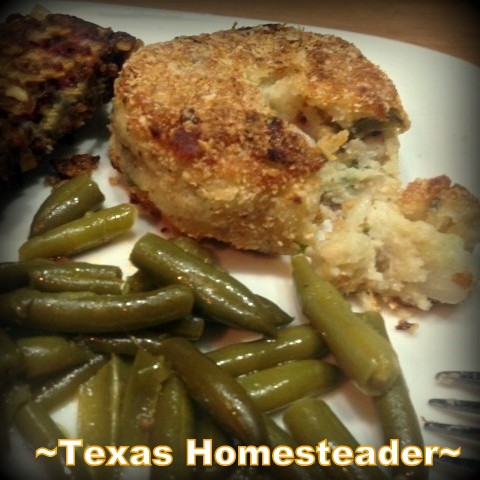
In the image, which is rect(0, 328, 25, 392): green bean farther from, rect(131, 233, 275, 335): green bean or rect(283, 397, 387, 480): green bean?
rect(283, 397, 387, 480): green bean

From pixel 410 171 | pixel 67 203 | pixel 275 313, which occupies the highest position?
pixel 410 171

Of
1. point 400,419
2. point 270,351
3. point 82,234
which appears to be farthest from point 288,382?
point 82,234

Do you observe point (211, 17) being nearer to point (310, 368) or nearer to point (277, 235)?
point (277, 235)

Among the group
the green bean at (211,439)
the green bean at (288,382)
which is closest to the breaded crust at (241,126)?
the green bean at (288,382)

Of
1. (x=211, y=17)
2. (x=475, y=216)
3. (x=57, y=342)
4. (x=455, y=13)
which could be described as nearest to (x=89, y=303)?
(x=57, y=342)

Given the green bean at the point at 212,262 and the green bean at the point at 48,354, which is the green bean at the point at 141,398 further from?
the green bean at the point at 212,262

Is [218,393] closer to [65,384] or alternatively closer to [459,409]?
[65,384]
